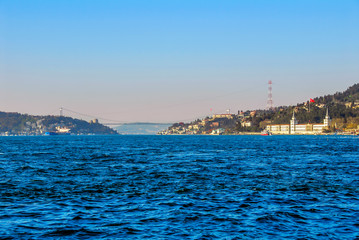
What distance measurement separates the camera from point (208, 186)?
91.1 feet

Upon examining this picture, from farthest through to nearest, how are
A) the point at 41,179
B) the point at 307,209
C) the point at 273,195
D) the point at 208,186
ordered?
the point at 41,179
the point at 208,186
the point at 273,195
the point at 307,209

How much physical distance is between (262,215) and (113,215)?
250 inches

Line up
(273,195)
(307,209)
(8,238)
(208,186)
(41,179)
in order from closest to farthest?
(8,238) < (307,209) < (273,195) < (208,186) < (41,179)

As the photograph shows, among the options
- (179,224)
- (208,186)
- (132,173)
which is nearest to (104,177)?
(132,173)

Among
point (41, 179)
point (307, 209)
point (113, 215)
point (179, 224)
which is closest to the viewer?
point (179, 224)

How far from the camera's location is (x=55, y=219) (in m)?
17.9

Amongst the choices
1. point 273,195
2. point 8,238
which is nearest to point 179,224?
point 8,238

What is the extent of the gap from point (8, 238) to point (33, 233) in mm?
934

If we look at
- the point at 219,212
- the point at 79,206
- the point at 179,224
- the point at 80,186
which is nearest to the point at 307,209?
the point at 219,212

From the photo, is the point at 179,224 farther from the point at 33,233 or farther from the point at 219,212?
the point at 33,233

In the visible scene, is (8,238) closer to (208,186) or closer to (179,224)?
(179,224)

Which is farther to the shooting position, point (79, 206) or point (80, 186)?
point (80, 186)

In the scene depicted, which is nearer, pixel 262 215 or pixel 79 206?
pixel 262 215

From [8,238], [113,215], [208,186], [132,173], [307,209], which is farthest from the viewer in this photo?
[132,173]
